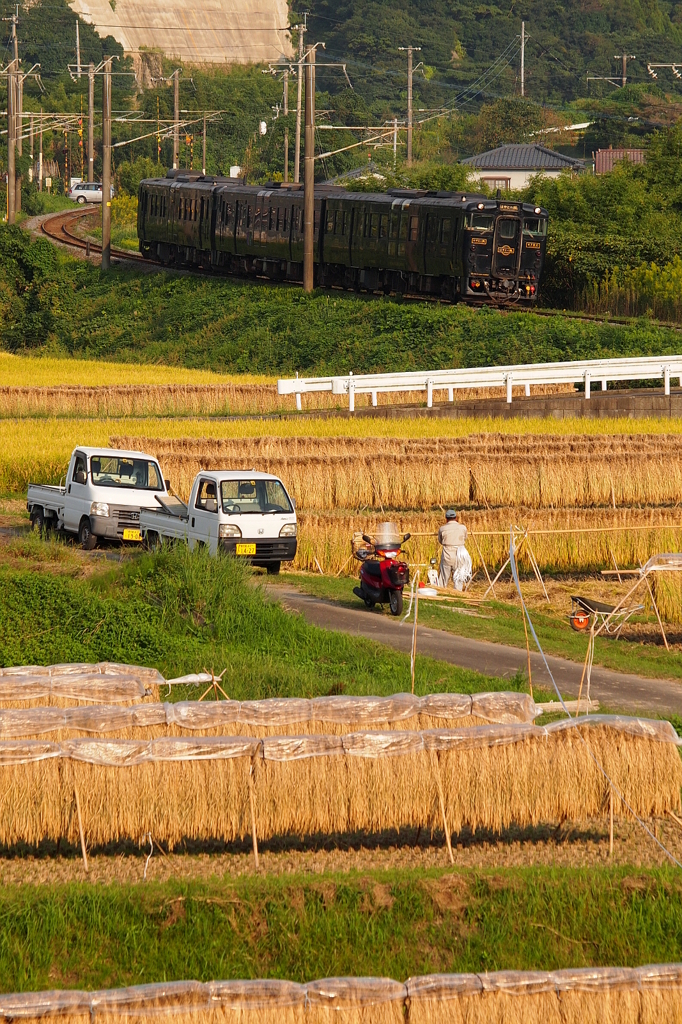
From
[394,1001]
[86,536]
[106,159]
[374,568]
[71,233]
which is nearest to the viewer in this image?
[394,1001]

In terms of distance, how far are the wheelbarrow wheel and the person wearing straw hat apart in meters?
1.66

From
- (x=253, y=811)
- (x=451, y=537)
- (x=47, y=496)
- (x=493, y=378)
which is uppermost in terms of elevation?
(x=253, y=811)

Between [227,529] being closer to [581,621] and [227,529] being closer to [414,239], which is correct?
[581,621]

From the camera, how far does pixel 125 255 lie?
223 ft

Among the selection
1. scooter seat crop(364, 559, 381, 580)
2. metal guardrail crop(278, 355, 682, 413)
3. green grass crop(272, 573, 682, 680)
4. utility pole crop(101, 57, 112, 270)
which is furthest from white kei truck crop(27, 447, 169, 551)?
utility pole crop(101, 57, 112, 270)

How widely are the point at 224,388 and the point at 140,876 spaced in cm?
2922

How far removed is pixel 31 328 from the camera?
60.6m

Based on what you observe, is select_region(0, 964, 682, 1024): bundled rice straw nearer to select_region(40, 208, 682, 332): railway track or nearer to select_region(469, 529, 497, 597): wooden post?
select_region(469, 529, 497, 597): wooden post

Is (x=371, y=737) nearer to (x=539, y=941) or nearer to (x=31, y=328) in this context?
(x=539, y=941)

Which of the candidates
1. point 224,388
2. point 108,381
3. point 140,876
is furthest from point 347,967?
point 108,381

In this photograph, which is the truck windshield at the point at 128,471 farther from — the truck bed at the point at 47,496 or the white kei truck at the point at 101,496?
the truck bed at the point at 47,496

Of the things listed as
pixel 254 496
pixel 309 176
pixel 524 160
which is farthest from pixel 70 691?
pixel 524 160

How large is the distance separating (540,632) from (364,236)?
103 ft

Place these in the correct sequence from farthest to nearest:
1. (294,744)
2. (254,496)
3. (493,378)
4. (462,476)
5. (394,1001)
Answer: (493,378), (462,476), (254,496), (294,744), (394,1001)
